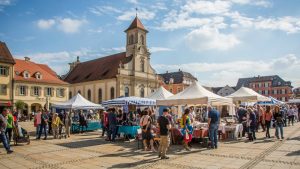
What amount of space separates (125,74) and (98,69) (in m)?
8.11

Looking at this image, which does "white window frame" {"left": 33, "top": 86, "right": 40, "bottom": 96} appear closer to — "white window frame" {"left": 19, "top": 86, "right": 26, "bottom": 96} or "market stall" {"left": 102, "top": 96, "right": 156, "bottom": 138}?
"white window frame" {"left": 19, "top": 86, "right": 26, "bottom": 96}

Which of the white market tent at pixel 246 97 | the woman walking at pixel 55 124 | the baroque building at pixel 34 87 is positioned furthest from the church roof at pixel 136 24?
the woman walking at pixel 55 124

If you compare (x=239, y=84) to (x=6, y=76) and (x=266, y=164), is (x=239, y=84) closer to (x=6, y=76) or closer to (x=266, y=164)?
(x=6, y=76)

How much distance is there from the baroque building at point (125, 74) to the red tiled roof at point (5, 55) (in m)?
17.1

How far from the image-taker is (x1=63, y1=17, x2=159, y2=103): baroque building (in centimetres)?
5128

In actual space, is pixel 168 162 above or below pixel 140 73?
below

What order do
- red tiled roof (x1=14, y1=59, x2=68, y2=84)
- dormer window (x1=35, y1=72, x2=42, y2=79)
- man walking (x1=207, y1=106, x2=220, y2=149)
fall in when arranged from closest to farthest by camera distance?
man walking (x1=207, y1=106, x2=220, y2=149) < red tiled roof (x1=14, y1=59, x2=68, y2=84) < dormer window (x1=35, y1=72, x2=42, y2=79)

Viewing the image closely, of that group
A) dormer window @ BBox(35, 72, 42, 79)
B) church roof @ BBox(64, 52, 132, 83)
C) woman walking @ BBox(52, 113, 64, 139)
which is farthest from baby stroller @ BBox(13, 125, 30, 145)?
church roof @ BBox(64, 52, 132, 83)

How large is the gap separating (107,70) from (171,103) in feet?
127

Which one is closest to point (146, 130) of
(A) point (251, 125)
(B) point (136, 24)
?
(A) point (251, 125)

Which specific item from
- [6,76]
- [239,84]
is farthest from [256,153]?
[239,84]

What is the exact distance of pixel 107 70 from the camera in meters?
53.9

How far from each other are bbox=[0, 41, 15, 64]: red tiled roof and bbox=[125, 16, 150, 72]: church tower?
20.6 meters

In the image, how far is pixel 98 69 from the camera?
57.1m
